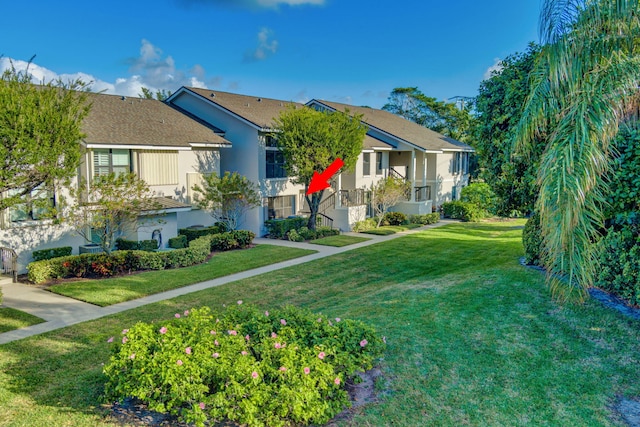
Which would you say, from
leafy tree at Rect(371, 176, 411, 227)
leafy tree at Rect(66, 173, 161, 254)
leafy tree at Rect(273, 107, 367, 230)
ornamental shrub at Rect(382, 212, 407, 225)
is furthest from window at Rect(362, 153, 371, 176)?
leafy tree at Rect(66, 173, 161, 254)

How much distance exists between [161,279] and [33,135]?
5740 mm

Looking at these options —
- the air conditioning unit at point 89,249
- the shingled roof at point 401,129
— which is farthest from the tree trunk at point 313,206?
the air conditioning unit at point 89,249

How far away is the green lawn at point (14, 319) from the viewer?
408 inches

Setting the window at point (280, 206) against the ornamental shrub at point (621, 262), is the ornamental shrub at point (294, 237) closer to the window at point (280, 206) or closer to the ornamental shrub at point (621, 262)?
the window at point (280, 206)

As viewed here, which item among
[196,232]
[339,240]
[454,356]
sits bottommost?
[454,356]

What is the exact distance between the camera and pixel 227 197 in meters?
21.3

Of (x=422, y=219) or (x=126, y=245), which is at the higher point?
(x=422, y=219)

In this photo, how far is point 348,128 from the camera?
23859mm

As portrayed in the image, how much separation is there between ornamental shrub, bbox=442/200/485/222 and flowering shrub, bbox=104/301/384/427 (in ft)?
90.6

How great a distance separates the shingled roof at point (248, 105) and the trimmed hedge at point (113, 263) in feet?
28.6

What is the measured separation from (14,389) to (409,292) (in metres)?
8.28

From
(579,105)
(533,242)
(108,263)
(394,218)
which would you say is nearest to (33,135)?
(108,263)

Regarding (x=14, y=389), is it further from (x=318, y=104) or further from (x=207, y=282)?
(x=318, y=104)

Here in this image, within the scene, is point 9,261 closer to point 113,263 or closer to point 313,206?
point 113,263
